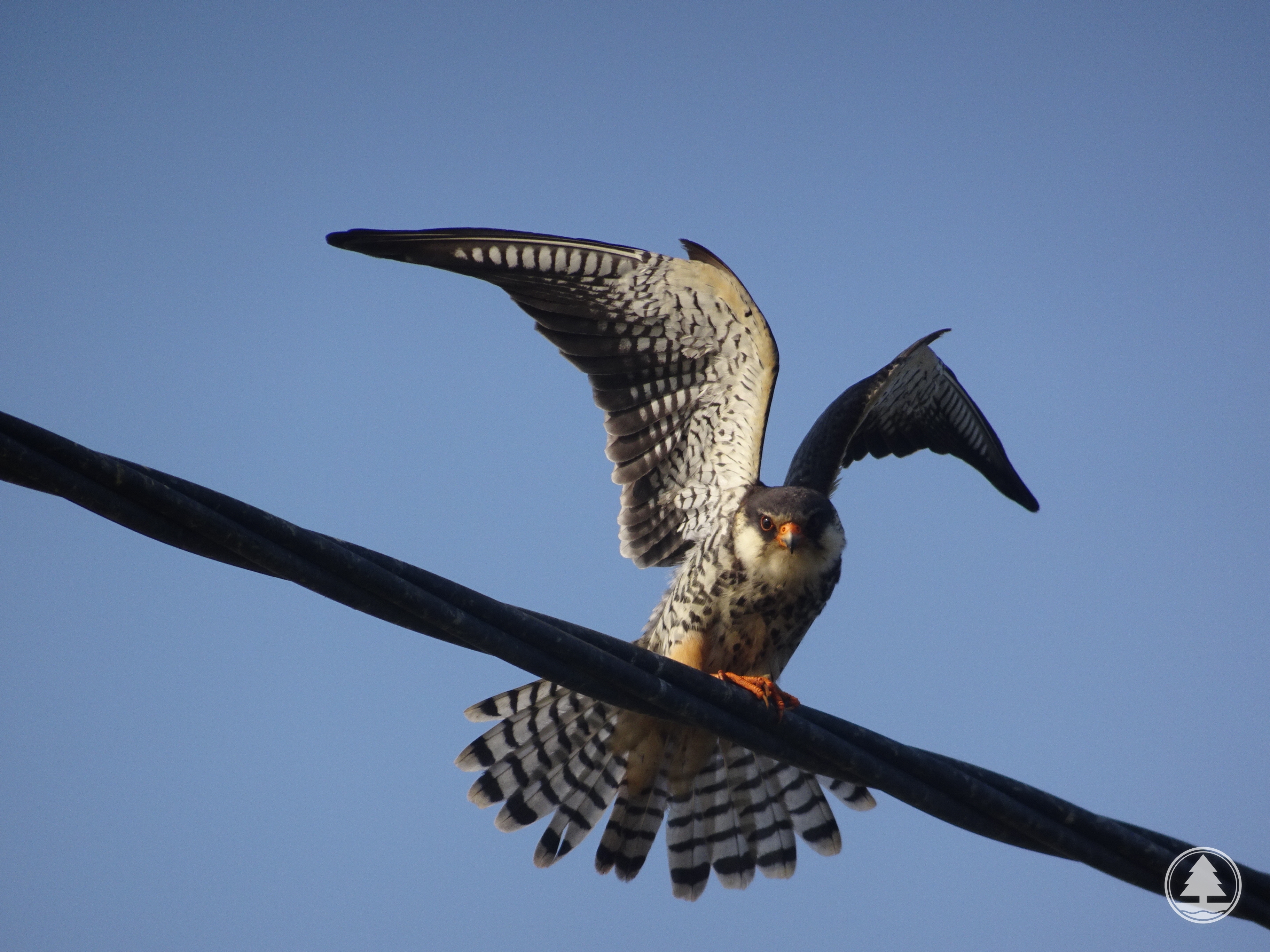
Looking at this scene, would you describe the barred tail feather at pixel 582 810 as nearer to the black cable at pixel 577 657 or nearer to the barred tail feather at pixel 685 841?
the barred tail feather at pixel 685 841

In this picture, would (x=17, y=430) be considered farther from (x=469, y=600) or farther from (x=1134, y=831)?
(x=1134, y=831)

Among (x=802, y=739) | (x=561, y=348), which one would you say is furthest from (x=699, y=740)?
(x=802, y=739)

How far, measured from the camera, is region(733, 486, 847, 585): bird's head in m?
5.23

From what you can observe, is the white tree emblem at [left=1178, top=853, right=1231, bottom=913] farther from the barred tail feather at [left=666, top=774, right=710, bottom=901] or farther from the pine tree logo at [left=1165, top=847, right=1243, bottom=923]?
the barred tail feather at [left=666, top=774, right=710, bottom=901]

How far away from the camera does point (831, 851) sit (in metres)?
5.90

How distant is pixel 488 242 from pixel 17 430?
3.27 metres

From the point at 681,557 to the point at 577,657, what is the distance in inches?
129

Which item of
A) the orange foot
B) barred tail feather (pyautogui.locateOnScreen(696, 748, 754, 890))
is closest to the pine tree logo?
the orange foot

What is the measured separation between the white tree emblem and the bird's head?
2248 millimetres

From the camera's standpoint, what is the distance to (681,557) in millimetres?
6016

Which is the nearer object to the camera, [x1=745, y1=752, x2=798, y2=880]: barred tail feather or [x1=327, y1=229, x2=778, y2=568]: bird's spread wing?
[x1=327, y1=229, x2=778, y2=568]: bird's spread wing

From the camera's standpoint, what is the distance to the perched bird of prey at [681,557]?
5375mm

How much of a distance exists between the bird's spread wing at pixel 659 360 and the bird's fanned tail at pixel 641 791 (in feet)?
2.82

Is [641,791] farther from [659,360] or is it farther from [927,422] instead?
[927,422]
